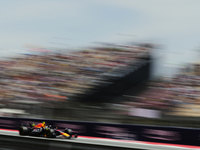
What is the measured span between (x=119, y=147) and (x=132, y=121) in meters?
5.29

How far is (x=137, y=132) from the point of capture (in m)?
8.07

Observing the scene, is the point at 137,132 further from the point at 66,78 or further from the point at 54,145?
the point at 66,78

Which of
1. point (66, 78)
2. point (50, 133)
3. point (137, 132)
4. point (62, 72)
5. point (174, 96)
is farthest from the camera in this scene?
point (62, 72)

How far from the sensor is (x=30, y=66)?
14.2 m

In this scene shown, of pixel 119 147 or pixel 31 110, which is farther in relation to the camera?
pixel 31 110

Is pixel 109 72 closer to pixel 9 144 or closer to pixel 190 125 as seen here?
pixel 190 125

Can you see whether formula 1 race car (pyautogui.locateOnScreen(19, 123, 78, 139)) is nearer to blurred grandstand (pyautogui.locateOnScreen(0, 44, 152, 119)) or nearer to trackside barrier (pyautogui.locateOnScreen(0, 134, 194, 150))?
trackside barrier (pyautogui.locateOnScreen(0, 134, 194, 150))

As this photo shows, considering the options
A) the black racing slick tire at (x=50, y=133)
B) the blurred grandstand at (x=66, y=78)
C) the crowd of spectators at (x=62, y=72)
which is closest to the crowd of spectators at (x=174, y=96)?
the blurred grandstand at (x=66, y=78)

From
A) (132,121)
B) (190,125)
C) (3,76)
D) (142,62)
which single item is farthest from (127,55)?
(3,76)

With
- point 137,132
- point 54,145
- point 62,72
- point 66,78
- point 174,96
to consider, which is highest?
point 62,72

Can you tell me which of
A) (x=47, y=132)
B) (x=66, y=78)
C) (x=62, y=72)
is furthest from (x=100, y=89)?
(x=47, y=132)

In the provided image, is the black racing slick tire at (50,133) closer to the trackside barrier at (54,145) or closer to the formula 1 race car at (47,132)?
the formula 1 race car at (47,132)

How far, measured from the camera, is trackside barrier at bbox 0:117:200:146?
7.41m

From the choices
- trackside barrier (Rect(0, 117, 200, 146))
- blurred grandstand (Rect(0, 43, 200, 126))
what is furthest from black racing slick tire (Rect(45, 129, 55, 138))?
blurred grandstand (Rect(0, 43, 200, 126))
